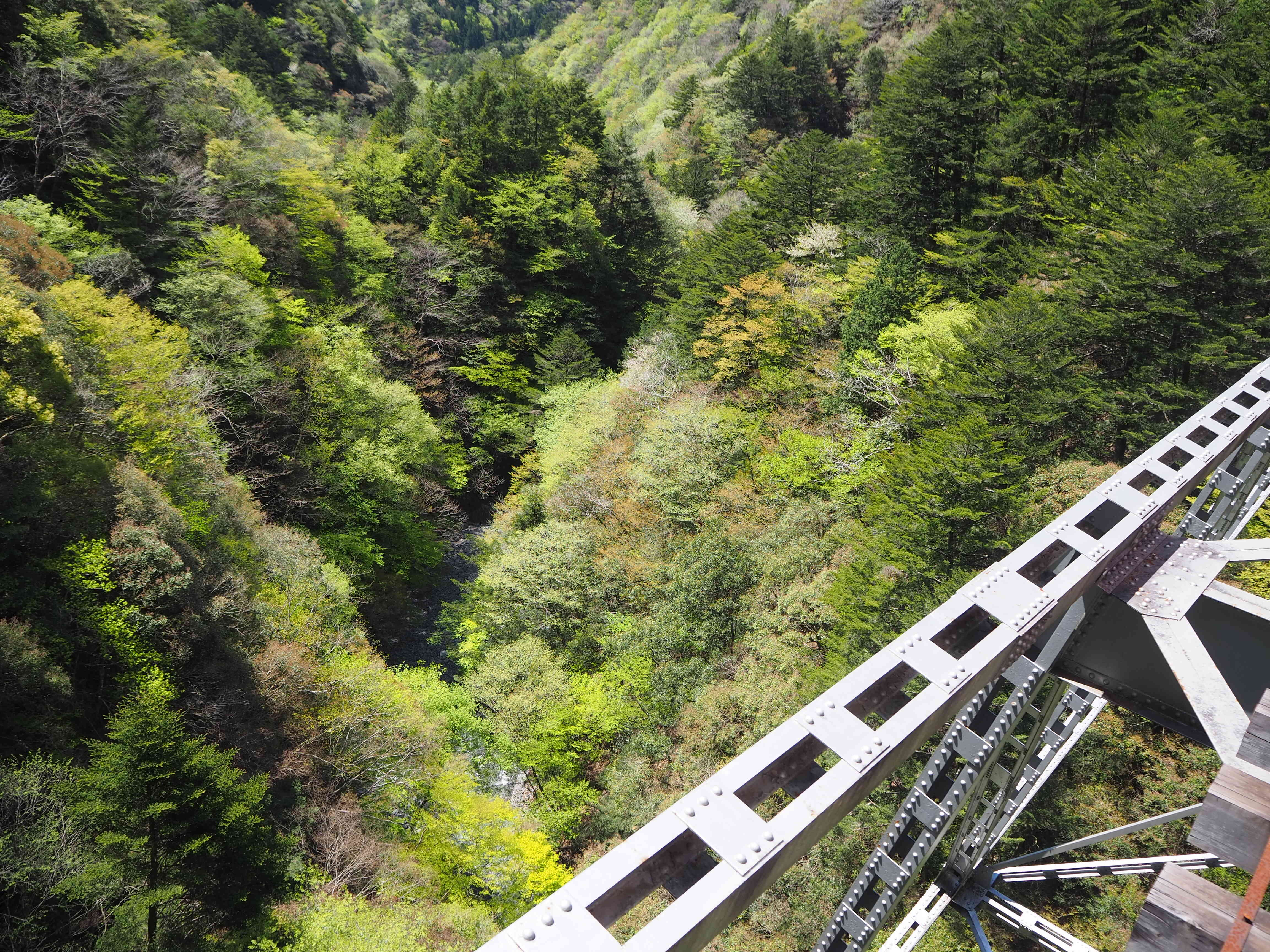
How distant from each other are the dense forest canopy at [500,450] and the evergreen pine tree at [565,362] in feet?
0.54

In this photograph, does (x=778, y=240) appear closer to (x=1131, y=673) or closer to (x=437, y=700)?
(x=437, y=700)

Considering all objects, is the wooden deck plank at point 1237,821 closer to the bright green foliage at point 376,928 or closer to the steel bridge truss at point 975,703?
the steel bridge truss at point 975,703

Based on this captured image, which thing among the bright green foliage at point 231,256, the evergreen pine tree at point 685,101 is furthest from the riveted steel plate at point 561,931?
the evergreen pine tree at point 685,101

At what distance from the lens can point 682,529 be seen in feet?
66.6

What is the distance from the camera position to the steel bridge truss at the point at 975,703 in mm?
1673

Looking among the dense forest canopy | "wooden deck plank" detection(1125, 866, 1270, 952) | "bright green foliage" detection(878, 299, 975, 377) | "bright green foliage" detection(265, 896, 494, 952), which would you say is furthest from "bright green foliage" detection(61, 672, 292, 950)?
"bright green foliage" detection(878, 299, 975, 377)

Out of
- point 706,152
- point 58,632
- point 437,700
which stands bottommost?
point 437,700

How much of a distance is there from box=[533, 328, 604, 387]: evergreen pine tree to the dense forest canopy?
6.5 inches

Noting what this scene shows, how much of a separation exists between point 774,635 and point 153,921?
41.9 feet

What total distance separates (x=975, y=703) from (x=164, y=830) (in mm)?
13080

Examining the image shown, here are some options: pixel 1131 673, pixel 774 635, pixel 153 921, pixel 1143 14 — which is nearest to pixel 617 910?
pixel 1131 673

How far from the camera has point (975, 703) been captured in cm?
293

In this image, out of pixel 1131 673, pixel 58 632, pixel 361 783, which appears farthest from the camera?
pixel 361 783

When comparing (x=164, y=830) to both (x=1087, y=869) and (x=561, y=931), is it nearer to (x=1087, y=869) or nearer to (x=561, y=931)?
(x=561, y=931)
